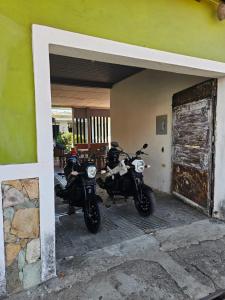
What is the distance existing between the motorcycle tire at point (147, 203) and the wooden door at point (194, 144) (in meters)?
0.86

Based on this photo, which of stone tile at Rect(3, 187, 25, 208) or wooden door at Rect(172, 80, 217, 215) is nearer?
stone tile at Rect(3, 187, 25, 208)

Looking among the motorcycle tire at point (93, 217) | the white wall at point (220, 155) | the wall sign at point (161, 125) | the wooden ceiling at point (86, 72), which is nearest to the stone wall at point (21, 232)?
the motorcycle tire at point (93, 217)

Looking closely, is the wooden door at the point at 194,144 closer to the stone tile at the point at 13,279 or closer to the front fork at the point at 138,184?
the front fork at the point at 138,184

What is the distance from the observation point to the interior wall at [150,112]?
15.2 ft

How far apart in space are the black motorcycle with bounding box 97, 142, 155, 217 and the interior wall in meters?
1.17

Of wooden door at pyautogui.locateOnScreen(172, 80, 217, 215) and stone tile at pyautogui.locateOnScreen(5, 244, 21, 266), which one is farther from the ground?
wooden door at pyautogui.locateOnScreen(172, 80, 217, 215)

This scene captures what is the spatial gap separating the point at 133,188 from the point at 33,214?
200 centimetres

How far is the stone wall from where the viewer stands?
187cm

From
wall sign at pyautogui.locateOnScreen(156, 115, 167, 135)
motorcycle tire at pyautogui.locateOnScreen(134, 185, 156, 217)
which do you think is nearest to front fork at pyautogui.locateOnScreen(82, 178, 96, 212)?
motorcycle tire at pyautogui.locateOnScreen(134, 185, 156, 217)

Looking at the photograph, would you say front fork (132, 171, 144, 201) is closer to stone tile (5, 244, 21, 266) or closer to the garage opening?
the garage opening

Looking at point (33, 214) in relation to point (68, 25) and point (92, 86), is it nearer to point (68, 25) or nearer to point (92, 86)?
point (68, 25)

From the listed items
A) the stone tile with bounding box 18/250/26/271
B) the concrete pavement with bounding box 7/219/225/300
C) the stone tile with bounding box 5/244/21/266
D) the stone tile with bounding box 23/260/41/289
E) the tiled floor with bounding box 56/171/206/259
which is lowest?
the concrete pavement with bounding box 7/219/225/300

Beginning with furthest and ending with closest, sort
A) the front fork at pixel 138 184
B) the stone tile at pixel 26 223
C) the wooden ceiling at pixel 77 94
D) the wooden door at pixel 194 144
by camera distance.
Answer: the wooden ceiling at pixel 77 94 → the front fork at pixel 138 184 → the wooden door at pixel 194 144 → the stone tile at pixel 26 223

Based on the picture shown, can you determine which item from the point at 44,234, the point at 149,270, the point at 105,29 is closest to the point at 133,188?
the point at 149,270
